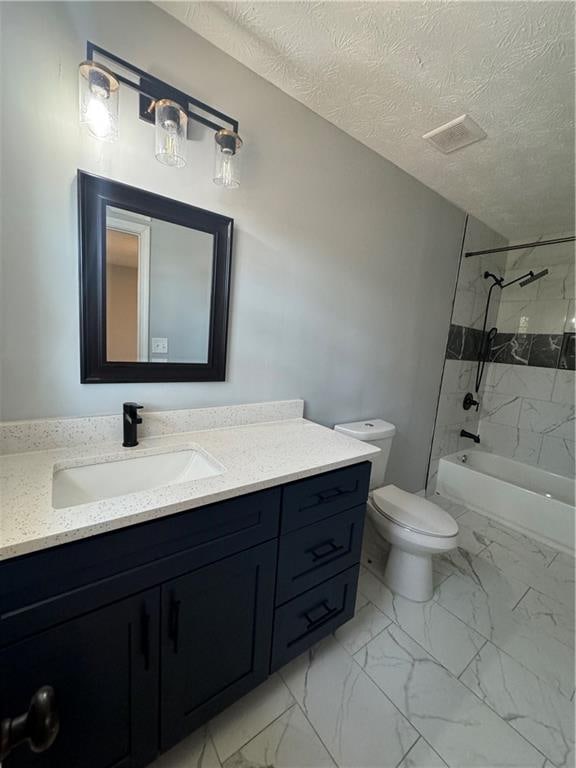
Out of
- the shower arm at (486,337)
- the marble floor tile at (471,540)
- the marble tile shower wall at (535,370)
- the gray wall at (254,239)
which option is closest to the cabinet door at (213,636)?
the gray wall at (254,239)

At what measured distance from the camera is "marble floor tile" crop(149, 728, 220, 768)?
958 mm

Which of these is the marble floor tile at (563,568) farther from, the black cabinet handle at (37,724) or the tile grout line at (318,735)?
the black cabinet handle at (37,724)

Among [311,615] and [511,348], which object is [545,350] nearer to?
[511,348]

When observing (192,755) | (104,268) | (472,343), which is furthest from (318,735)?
(472,343)

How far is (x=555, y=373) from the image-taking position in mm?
2676

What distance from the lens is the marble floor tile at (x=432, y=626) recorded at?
1370mm

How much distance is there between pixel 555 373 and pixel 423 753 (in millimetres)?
2792

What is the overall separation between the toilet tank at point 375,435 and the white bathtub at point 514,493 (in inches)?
44.7

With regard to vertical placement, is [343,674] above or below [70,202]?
below

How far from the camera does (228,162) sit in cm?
117

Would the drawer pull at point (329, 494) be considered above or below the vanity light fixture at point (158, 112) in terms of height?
below

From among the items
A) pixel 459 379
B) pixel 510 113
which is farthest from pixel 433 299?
pixel 510 113

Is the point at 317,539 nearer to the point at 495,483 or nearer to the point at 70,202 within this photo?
the point at 70,202

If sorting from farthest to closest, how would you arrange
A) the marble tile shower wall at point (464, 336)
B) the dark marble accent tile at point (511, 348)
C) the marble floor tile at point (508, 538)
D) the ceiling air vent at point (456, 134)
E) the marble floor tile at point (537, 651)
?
the dark marble accent tile at point (511, 348) → the marble tile shower wall at point (464, 336) → the marble floor tile at point (508, 538) → the ceiling air vent at point (456, 134) → the marble floor tile at point (537, 651)
